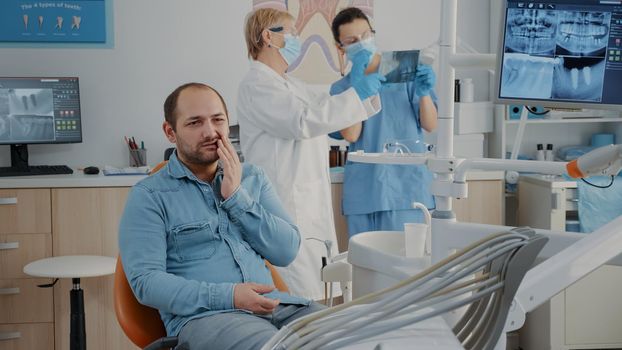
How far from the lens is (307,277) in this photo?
2828 millimetres

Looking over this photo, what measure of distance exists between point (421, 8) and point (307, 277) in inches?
65.9

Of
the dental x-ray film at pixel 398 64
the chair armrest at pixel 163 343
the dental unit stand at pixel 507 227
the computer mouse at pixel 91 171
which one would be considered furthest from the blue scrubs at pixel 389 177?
the chair armrest at pixel 163 343

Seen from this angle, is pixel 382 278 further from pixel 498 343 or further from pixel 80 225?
pixel 80 225

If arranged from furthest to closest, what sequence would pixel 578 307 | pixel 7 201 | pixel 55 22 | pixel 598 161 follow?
pixel 55 22, pixel 578 307, pixel 7 201, pixel 598 161

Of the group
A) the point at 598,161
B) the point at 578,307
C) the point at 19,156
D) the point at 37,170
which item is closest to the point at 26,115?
the point at 19,156

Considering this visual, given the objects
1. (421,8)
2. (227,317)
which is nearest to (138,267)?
(227,317)

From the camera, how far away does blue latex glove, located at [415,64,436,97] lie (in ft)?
9.55

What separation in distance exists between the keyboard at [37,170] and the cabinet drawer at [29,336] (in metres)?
0.62

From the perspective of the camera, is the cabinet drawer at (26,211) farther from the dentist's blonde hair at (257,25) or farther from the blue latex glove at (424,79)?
the blue latex glove at (424,79)

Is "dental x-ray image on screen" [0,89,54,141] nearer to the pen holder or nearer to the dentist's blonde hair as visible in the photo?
the pen holder

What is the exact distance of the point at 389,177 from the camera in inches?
118

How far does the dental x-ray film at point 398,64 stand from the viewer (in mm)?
2826

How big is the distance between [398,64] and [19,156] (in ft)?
5.71

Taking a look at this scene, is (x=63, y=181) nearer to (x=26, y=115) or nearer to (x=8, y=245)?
(x=8, y=245)
